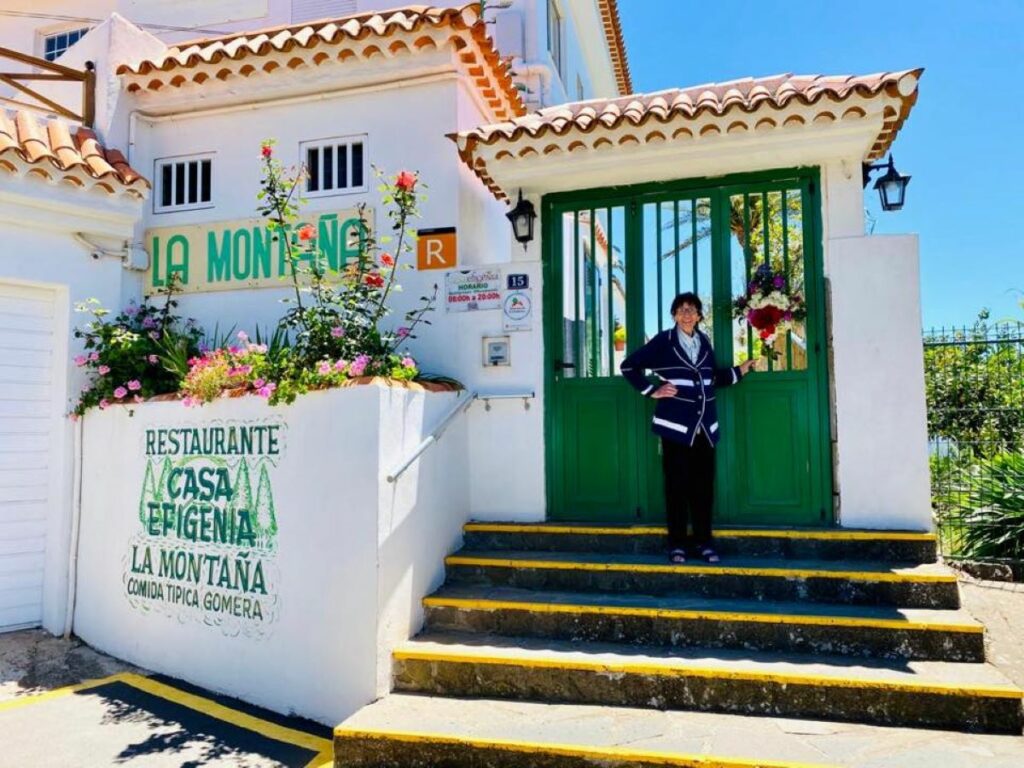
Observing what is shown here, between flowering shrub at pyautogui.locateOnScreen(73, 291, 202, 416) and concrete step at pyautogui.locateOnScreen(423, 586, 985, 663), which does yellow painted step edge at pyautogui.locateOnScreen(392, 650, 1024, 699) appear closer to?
concrete step at pyautogui.locateOnScreen(423, 586, 985, 663)

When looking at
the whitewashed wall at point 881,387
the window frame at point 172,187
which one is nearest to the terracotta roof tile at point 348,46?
the window frame at point 172,187

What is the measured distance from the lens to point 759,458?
232 inches

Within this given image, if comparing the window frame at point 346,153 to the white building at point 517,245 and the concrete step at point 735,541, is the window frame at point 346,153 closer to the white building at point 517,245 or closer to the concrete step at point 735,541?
the white building at point 517,245

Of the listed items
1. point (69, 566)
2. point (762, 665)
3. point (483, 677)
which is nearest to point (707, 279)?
point (762, 665)

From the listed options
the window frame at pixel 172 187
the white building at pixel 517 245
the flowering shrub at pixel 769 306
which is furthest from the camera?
the window frame at pixel 172 187

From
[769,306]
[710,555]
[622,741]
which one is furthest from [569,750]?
[769,306]

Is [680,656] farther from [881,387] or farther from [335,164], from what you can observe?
[335,164]

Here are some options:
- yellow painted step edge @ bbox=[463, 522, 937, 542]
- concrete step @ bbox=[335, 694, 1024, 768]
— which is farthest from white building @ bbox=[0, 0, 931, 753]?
concrete step @ bbox=[335, 694, 1024, 768]

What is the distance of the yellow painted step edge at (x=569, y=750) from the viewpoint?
11.4 feet

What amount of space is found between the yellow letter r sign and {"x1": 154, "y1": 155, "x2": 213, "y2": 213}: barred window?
246 centimetres

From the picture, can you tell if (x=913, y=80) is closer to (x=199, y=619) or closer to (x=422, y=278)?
(x=422, y=278)

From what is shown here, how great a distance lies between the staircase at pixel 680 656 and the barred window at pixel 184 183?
A: 15.5ft

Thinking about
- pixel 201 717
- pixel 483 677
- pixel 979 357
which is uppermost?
pixel 979 357

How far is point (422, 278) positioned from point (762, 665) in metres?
4.28
